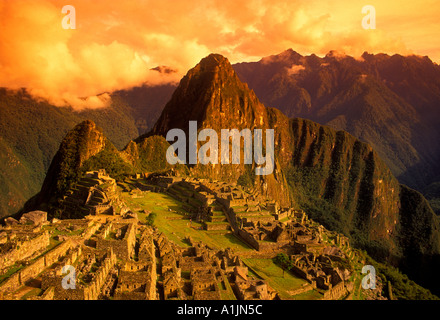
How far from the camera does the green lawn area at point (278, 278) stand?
27.6 metres

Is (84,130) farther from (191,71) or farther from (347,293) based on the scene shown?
(191,71)

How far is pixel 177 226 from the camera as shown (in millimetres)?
38625

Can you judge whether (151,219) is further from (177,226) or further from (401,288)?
(401,288)

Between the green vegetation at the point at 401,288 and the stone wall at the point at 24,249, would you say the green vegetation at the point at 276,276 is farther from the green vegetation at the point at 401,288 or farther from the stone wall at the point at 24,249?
the green vegetation at the point at 401,288

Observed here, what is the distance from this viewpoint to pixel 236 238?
38719mm

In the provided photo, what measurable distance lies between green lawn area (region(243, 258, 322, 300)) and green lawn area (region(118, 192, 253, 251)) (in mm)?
2613

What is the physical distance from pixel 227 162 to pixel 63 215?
11270cm

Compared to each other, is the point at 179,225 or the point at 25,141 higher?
the point at 25,141

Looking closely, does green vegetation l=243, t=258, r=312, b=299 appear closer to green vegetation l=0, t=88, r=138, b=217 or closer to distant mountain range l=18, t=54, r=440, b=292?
distant mountain range l=18, t=54, r=440, b=292

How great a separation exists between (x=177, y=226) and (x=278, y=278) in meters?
13.1

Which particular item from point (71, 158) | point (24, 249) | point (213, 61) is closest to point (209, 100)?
point (213, 61)

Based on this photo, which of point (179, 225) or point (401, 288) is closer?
point (179, 225)

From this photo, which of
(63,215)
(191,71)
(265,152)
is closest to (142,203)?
(63,215)

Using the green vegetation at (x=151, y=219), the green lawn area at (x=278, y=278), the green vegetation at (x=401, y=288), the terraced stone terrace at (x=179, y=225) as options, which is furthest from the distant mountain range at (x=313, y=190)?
the green lawn area at (x=278, y=278)
